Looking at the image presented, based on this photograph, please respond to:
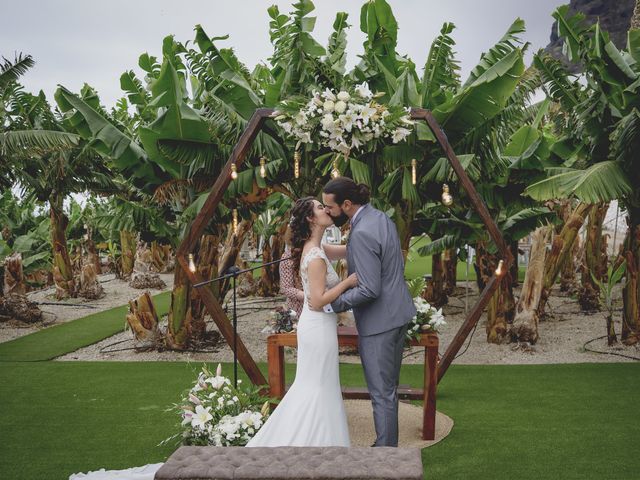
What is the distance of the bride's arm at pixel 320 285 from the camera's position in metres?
4.72

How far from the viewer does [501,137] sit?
33.7ft

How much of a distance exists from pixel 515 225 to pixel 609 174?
2.56 metres

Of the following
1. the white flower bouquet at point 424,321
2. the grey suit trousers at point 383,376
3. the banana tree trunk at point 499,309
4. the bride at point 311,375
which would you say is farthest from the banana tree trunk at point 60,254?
the grey suit trousers at point 383,376

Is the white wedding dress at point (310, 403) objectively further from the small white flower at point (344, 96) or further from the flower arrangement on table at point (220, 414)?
the small white flower at point (344, 96)

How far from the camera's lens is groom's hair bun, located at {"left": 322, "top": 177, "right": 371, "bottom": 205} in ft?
15.8

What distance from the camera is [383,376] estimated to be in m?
4.71

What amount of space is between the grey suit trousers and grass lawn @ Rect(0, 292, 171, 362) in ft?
26.2

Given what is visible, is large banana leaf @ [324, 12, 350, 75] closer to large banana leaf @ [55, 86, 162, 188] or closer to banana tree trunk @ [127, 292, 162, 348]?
large banana leaf @ [55, 86, 162, 188]

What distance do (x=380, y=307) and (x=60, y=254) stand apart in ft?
51.6

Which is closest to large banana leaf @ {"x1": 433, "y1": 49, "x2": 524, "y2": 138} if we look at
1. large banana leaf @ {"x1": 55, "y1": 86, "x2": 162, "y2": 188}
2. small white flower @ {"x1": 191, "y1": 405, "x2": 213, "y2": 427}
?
large banana leaf @ {"x1": 55, "y1": 86, "x2": 162, "y2": 188}

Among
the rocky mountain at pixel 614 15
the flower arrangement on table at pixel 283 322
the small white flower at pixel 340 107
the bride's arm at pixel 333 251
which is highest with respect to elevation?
the rocky mountain at pixel 614 15

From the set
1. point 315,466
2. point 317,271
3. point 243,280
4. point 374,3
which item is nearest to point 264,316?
point 243,280

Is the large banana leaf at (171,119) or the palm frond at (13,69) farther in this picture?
the palm frond at (13,69)

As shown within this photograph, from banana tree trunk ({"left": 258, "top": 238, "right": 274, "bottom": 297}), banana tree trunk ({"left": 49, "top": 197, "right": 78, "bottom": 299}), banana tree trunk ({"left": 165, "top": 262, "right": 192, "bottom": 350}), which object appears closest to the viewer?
banana tree trunk ({"left": 165, "top": 262, "right": 192, "bottom": 350})
